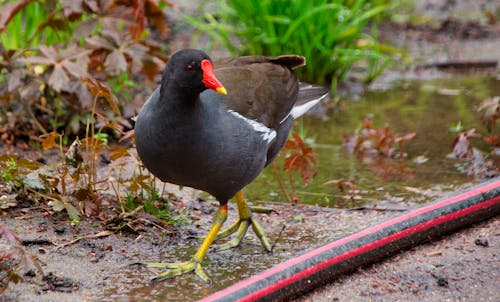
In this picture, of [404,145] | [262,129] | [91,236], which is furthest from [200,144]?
[404,145]

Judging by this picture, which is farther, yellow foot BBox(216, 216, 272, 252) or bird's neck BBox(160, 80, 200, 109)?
yellow foot BBox(216, 216, 272, 252)

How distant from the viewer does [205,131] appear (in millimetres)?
3318

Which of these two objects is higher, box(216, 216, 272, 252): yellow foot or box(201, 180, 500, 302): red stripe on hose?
box(201, 180, 500, 302): red stripe on hose

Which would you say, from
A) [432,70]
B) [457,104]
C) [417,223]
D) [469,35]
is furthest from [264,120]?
[469,35]

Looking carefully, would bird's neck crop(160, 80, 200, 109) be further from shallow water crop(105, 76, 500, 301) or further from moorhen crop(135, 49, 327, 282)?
shallow water crop(105, 76, 500, 301)

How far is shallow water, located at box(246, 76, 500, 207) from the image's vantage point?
4711 mm

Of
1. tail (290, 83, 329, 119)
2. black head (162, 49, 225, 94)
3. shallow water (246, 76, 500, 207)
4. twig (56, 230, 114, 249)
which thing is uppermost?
black head (162, 49, 225, 94)

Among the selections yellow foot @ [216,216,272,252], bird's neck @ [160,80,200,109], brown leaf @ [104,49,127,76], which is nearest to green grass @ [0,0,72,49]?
brown leaf @ [104,49,127,76]

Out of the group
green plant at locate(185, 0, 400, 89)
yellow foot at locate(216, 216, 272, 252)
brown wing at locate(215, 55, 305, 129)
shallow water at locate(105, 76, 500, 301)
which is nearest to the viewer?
shallow water at locate(105, 76, 500, 301)

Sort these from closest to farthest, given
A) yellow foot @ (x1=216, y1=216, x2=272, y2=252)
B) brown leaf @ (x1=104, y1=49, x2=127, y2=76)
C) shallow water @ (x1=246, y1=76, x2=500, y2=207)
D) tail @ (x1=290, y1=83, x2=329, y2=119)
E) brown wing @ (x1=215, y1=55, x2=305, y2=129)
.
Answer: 1. brown wing @ (x1=215, y1=55, x2=305, y2=129)
2. yellow foot @ (x1=216, y1=216, x2=272, y2=252)
3. tail @ (x1=290, y1=83, x2=329, y2=119)
4. shallow water @ (x1=246, y1=76, x2=500, y2=207)
5. brown leaf @ (x1=104, y1=49, x2=127, y2=76)

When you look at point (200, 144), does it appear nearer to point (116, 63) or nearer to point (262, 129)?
point (262, 129)

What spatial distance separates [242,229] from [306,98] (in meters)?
0.85

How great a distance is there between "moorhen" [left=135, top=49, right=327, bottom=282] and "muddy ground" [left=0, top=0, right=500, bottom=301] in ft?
0.40

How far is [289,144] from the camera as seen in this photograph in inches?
172
